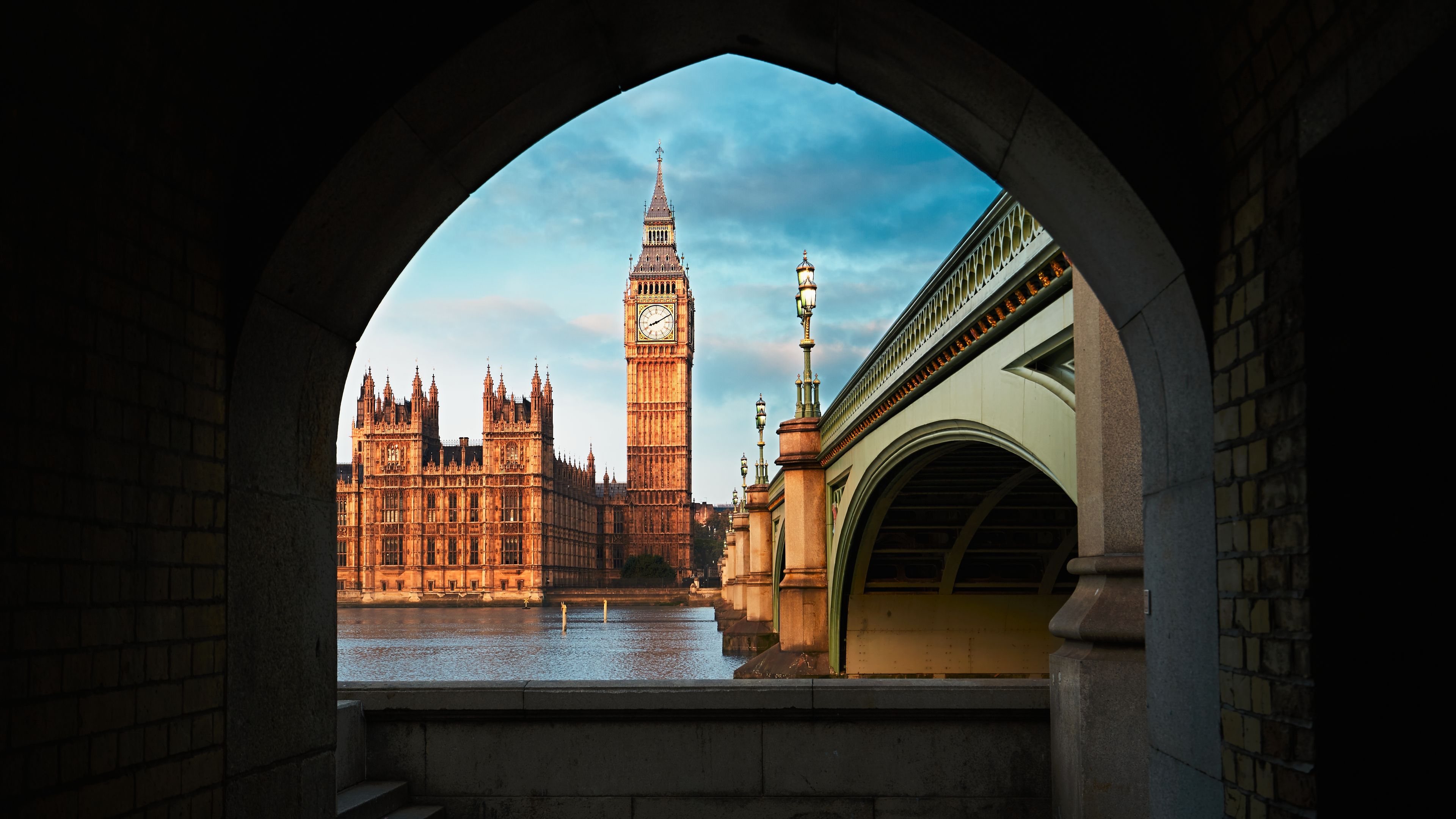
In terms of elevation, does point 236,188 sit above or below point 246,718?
above

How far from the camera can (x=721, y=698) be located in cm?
731

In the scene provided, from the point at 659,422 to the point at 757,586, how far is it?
90999mm

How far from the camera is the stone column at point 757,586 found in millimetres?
45781

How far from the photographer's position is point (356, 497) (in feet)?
402

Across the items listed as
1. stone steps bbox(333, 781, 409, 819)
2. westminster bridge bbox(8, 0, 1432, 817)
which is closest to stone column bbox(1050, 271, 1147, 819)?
westminster bridge bbox(8, 0, 1432, 817)

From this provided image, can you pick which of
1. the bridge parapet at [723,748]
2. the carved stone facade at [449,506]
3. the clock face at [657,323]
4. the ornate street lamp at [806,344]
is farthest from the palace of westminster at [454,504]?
the bridge parapet at [723,748]

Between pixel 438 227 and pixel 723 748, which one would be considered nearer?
pixel 438 227

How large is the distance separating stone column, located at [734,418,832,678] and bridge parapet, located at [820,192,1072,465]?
734 cm

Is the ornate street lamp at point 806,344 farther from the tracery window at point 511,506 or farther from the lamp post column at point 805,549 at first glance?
the tracery window at point 511,506

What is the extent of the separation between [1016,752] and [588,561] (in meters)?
133

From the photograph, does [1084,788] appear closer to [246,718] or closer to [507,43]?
[246,718]

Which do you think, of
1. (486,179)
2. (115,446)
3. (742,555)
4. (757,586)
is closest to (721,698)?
(486,179)

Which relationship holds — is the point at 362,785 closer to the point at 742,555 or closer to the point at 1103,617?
the point at 1103,617

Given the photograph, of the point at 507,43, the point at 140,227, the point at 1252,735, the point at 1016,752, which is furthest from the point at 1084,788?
the point at 140,227
